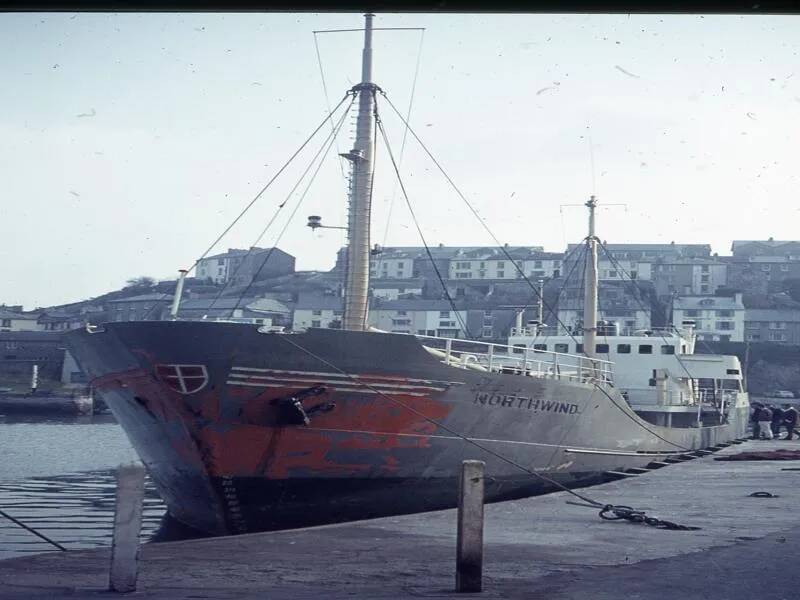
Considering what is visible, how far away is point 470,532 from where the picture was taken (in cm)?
672

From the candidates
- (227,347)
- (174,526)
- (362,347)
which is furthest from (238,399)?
(174,526)

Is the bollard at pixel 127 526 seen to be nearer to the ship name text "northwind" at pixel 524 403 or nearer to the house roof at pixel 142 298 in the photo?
the ship name text "northwind" at pixel 524 403

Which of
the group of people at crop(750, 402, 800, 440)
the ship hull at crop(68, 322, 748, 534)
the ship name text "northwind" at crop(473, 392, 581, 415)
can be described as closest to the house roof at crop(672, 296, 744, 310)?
the group of people at crop(750, 402, 800, 440)

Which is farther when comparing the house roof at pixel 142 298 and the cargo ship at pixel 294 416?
the house roof at pixel 142 298

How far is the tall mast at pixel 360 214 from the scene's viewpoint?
1698 cm

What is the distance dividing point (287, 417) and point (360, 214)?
16.4 feet

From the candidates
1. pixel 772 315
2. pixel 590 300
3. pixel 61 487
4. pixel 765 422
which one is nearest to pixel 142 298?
pixel 61 487

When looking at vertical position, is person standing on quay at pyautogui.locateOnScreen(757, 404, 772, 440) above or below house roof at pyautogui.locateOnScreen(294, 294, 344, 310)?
below

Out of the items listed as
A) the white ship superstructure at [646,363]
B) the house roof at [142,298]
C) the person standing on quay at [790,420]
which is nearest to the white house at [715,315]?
the house roof at [142,298]

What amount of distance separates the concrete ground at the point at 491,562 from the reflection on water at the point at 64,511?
5.73 meters

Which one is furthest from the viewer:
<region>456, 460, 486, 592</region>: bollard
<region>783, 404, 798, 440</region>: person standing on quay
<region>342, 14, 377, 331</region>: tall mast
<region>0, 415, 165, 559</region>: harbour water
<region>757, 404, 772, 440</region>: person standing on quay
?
<region>757, 404, 772, 440</region>: person standing on quay

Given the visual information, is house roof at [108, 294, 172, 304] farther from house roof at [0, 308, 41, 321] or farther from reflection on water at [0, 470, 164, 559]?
reflection on water at [0, 470, 164, 559]

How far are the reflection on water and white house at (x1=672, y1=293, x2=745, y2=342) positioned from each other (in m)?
65.9

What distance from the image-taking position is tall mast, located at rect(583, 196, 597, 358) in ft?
80.7
